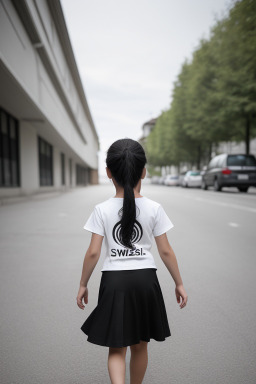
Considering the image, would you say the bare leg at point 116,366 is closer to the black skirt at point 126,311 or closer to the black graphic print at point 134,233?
the black skirt at point 126,311

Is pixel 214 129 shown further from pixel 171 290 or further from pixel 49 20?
pixel 171 290

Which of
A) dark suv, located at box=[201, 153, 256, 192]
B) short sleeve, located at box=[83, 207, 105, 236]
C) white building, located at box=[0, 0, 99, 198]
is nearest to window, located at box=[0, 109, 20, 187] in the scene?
white building, located at box=[0, 0, 99, 198]

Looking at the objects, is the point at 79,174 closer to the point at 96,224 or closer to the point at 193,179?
the point at 193,179

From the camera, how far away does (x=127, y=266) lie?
59.8 inches

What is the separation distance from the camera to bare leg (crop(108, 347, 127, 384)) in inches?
54.8

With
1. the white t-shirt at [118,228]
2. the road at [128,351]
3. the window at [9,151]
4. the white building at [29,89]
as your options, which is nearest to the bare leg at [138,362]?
the road at [128,351]

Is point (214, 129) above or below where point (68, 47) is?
below

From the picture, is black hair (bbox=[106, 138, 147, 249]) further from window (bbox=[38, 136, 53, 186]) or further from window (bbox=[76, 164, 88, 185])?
window (bbox=[76, 164, 88, 185])

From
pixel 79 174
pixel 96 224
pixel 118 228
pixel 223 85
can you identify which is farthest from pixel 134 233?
pixel 79 174

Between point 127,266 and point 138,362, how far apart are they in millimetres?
490

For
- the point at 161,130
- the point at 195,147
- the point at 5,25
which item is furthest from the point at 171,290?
the point at 161,130

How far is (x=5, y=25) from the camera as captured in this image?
926 cm

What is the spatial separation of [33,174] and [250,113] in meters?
14.4

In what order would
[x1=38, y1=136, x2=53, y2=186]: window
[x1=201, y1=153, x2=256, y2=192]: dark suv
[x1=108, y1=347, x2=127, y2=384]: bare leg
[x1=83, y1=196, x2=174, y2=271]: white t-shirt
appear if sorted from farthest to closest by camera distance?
[x1=38, y1=136, x2=53, y2=186]: window < [x1=201, y1=153, x2=256, y2=192]: dark suv < [x1=83, y1=196, x2=174, y2=271]: white t-shirt < [x1=108, y1=347, x2=127, y2=384]: bare leg
